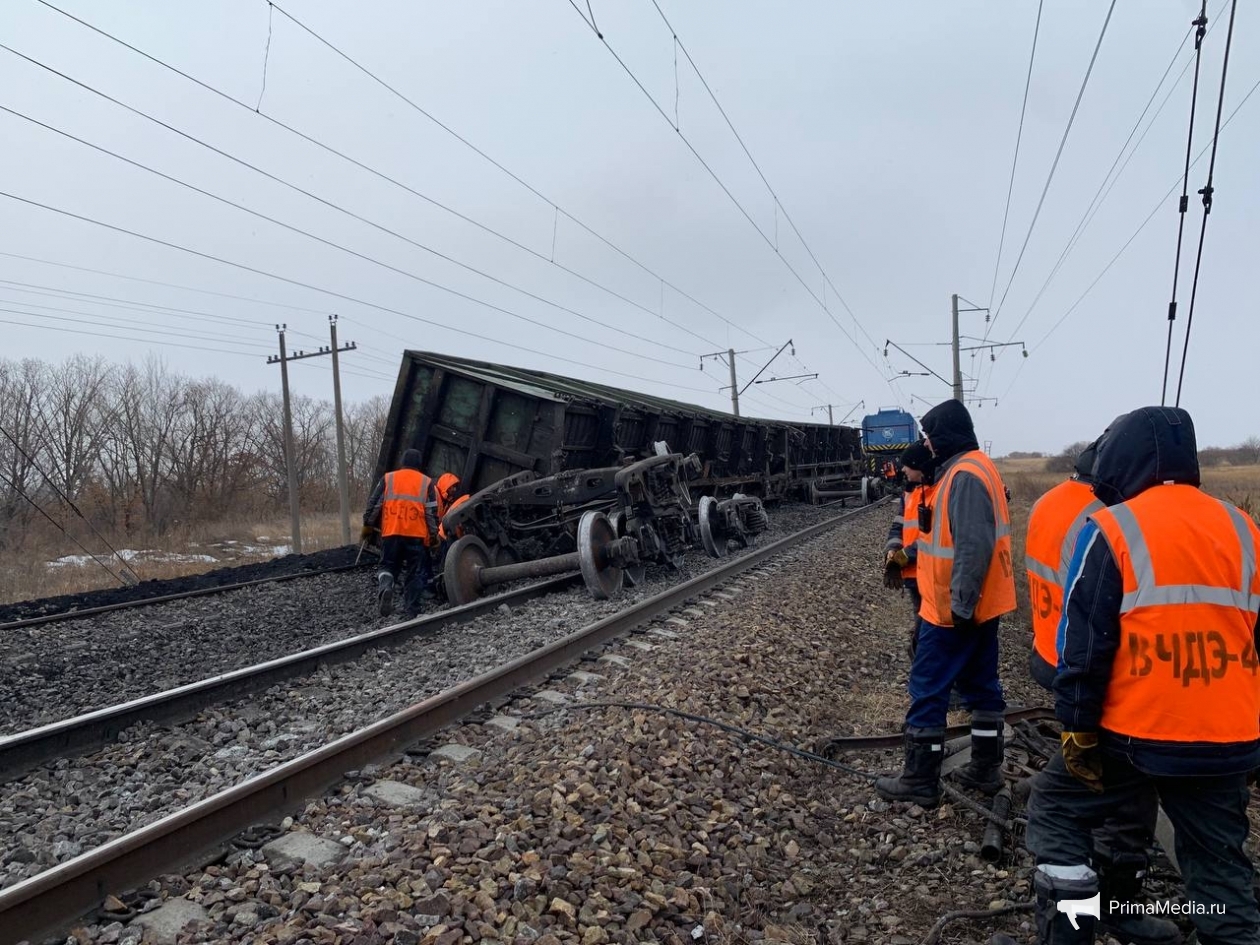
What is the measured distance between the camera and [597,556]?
7.92 meters

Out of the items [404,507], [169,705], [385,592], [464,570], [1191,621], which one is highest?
[404,507]

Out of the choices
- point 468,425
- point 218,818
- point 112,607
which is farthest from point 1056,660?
point 112,607

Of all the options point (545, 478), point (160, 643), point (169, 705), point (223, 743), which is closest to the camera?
point (223, 743)

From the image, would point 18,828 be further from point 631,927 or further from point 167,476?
point 167,476

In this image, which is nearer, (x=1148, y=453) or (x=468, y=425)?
(x=1148, y=453)

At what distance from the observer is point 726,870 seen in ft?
9.46

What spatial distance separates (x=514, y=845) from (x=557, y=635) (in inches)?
140

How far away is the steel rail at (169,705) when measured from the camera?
3758 millimetres

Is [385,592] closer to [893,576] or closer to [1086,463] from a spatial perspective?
[893,576]

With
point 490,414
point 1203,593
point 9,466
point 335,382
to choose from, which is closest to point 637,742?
point 1203,593

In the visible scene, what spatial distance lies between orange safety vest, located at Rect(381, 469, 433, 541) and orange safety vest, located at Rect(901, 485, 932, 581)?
15.9 feet

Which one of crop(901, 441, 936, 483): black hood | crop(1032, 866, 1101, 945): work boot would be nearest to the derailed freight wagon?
crop(901, 441, 936, 483): black hood

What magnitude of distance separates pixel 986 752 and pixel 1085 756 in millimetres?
1536

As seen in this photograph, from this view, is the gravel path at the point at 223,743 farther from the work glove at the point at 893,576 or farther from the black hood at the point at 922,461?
the black hood at the point at 922,461
